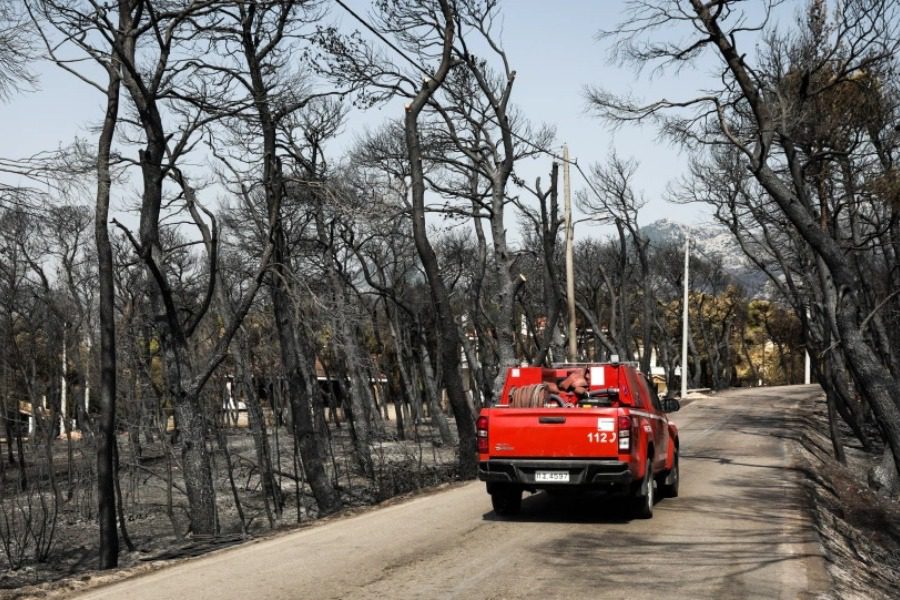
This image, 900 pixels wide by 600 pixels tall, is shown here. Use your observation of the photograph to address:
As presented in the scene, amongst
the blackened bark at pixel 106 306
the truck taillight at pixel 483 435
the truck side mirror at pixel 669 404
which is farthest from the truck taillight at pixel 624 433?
the blackened bark at pixel 106 306

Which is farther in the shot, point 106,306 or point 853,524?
point 853,524

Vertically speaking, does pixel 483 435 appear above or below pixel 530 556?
above

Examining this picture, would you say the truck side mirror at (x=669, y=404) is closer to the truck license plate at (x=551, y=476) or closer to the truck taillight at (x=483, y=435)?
the truck license plate at (x=551, y=476)

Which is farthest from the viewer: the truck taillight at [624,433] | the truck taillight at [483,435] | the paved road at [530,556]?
the truck taillight at [483,435]

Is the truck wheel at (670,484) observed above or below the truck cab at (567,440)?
below

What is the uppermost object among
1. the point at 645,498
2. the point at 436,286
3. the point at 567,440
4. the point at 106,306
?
the point at 436,286

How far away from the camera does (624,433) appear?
12516 millimetres

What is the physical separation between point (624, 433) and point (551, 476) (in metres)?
1.06

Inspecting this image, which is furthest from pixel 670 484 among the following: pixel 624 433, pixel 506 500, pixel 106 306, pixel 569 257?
Result: pixel 569 257

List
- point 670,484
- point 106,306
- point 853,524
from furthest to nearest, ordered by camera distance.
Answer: point 853,524 < point 106,306 < point 670,484

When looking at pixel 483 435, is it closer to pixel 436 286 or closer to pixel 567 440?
pixel 567 440

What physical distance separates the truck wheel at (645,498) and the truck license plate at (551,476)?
3.91 feet

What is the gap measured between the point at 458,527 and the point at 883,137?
695 inches

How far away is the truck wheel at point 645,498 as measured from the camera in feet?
43.5
